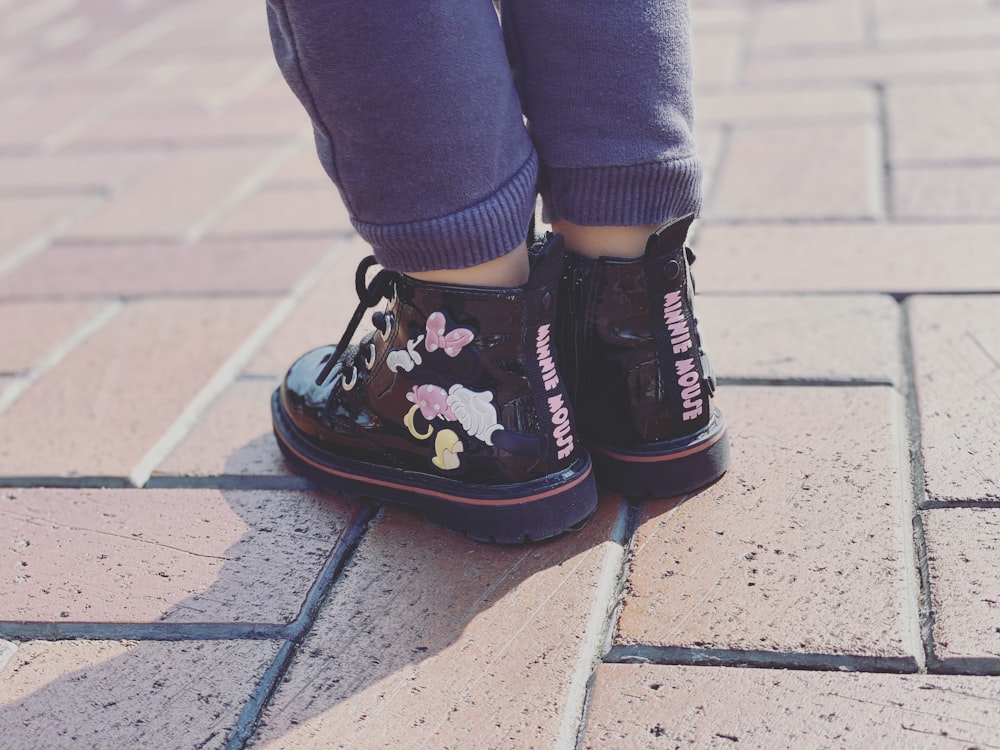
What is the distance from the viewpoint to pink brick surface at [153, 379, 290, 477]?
1.35 meters

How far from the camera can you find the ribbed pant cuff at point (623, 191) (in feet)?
3.37

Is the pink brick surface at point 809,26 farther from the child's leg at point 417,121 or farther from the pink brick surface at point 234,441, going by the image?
the child's leg at point 417,121

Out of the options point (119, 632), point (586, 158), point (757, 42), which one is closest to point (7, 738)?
point (119, 632)

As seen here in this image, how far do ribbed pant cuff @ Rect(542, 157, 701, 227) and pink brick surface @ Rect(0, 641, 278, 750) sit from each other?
53 centimetres

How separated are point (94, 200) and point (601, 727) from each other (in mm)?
1968

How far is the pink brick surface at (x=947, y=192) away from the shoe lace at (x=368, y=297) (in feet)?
3.72

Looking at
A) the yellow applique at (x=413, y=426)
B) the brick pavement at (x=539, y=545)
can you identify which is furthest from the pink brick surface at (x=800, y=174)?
the yellow applique at (x=413, y=426)

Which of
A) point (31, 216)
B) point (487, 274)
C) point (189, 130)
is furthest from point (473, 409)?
point (189, 130)

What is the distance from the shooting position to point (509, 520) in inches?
43.5

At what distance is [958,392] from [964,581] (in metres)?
A: 0.40

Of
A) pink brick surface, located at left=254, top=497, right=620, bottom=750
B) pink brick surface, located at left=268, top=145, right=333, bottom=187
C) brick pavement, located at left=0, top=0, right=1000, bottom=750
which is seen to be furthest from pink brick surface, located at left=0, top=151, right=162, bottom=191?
pink brick surface, located at left=254, top=497, right=620, bottom=750

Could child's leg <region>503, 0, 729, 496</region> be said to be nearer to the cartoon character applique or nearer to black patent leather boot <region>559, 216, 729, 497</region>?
black patent leather boot <region>559, 216, 729, 497</region>

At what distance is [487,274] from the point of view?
3.49ft

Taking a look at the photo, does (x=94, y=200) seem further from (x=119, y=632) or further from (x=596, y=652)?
(x=596, y=652)
